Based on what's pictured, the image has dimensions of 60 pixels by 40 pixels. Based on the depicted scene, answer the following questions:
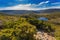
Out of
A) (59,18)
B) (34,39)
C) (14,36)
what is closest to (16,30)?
(14,36)

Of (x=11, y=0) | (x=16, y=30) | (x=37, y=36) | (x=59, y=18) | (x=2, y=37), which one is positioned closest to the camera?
(x=2, y=37)

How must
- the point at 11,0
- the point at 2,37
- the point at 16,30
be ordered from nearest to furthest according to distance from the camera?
the point at 2,37 < the point at 16,30 < the point at 11,0

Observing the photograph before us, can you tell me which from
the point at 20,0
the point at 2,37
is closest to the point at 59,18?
the point at 20,0

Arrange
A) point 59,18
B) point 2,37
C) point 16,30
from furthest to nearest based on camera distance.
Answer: point 59,18 < point 16,30 < point 2,37

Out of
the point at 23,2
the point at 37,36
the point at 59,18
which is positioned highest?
the point at 23,2

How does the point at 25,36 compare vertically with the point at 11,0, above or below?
below

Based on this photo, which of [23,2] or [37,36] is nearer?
[37,36]

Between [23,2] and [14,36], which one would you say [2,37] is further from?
[23,2]

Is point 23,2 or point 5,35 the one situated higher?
point 23,2

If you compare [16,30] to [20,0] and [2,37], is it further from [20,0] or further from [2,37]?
[20,0]
